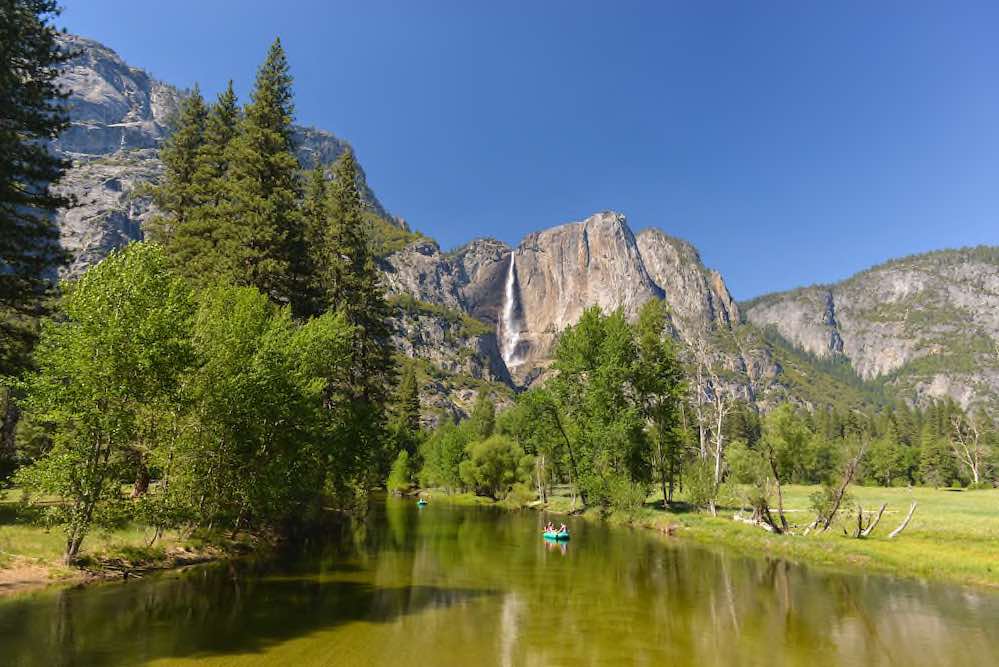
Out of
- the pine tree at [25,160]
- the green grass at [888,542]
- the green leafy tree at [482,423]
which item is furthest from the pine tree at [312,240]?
the green leafy tree at [482,423]

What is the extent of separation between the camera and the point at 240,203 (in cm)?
3469

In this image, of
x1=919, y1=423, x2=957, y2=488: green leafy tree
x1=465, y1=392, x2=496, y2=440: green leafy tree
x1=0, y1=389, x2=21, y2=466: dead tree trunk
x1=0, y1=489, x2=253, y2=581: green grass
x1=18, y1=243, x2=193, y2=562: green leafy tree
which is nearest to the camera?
x1=18, y1=243, x2=193, y2=562: green leafy tree

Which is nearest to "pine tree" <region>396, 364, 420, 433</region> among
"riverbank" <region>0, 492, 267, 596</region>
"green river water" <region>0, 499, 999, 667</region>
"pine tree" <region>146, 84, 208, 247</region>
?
"pine tree" <region>146, 84, 208, 247</region>

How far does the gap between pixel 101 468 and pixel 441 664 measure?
13082mm

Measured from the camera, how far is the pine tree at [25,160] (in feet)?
79.7

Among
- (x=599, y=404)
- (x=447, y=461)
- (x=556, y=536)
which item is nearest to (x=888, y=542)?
(x=556, y=536)

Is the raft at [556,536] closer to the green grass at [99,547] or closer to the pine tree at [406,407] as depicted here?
the green grass at [99,547]

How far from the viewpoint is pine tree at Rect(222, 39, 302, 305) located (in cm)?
3347

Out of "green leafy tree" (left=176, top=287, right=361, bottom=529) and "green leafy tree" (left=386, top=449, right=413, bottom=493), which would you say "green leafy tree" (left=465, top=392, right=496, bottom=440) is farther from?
"green leafy tree" (left=176, top=287, right=361, bottom=529)

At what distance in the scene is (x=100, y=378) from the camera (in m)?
18.3

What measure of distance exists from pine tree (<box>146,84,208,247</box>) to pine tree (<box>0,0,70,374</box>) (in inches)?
421

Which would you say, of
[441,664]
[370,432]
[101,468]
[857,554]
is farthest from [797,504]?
[101,468]

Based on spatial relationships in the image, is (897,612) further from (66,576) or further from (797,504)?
(797,504)

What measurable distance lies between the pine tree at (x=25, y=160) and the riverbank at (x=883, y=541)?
42653 mm
